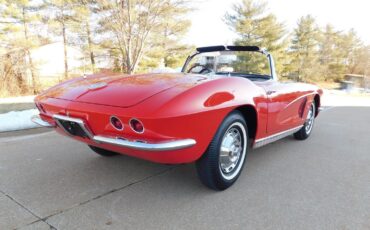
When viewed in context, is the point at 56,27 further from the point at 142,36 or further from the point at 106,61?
the point at 142,36

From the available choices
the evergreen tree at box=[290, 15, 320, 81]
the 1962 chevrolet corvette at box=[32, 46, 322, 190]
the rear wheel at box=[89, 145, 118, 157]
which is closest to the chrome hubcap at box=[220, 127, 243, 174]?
the 1962 chevrolet corvette at box=[32, 46, 322, 190]

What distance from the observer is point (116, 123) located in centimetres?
210

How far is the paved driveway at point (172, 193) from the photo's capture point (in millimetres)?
2098

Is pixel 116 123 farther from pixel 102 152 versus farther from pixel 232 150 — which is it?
pixel 102 152

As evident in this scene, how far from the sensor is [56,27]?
14047 millimetres

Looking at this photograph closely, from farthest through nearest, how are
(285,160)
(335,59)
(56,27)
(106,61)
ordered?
1. (335,59)
2. (106,61)
3. (56,27)
4. (285,160)

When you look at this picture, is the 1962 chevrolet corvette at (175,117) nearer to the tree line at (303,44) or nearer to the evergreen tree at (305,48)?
the tree line at (303,44)

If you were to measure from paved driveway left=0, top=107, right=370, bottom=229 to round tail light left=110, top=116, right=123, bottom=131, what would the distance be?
2.17ft

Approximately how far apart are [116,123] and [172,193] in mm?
878

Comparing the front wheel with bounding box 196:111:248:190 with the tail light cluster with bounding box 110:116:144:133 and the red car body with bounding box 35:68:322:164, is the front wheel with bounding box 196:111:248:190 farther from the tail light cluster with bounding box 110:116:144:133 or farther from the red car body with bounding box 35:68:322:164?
the tail light cluster with bounding box 110:116:144:133

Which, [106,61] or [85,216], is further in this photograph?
[106,61]

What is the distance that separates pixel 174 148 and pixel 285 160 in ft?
6.74

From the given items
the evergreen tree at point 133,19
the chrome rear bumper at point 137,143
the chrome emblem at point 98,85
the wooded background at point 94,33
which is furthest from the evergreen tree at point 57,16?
the chrome rear bumper at point 137,143

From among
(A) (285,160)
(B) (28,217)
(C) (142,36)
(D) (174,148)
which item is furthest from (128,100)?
(C) (142,36)
